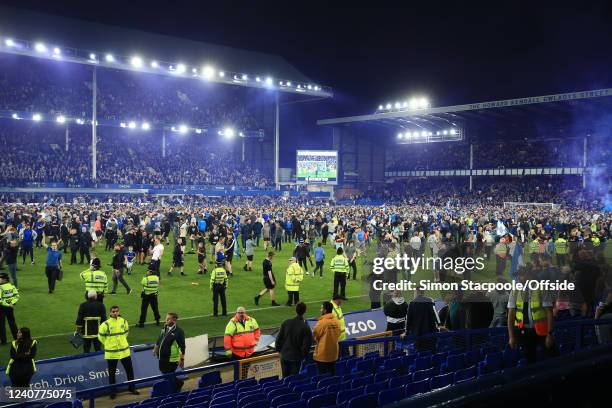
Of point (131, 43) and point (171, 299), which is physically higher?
point (131, 43)

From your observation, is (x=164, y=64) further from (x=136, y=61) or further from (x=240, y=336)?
(x=240, y=336)

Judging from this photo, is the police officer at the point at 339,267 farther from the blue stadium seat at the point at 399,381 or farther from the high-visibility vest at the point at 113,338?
the blue stadium seat at the point at 399,381

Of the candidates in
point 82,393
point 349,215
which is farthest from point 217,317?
point 349,215

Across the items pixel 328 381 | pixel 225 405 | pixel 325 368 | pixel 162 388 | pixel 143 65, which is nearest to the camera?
pixel 225 405

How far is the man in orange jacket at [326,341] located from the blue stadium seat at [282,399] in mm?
2406

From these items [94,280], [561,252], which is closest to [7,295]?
[94,280]

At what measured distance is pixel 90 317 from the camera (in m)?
10.8

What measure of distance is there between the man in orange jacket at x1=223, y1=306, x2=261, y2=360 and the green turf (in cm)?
298

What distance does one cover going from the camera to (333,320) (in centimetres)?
854

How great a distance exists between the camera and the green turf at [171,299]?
13438 millimetres

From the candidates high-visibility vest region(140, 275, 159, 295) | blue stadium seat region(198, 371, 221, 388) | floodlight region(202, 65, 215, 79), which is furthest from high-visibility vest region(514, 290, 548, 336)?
floodlight region(202, 65, 215, 79)

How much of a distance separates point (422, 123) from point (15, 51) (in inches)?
1546

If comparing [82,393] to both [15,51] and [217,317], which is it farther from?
[15,51]

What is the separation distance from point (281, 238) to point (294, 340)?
2161cm
